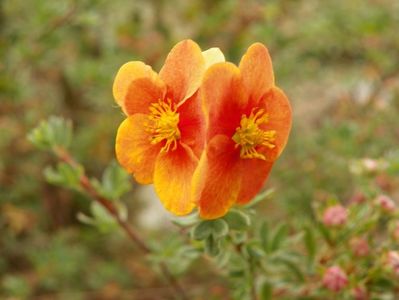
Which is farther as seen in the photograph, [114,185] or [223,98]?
[114,185]

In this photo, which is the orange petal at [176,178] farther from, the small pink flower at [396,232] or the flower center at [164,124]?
the small pink flower at [396,232]

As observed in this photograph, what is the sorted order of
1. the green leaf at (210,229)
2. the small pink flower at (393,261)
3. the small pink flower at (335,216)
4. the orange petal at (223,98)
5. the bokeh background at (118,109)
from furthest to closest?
the bokeh background at (118,109) < the small pink flower at (335,216) < the small pink flower at (393,261) < the green leaf at (210,229) < the orange petal at (223,98)

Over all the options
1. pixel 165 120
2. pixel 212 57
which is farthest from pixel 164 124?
pixel 212 57

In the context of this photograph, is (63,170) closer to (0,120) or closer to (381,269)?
(381,269)

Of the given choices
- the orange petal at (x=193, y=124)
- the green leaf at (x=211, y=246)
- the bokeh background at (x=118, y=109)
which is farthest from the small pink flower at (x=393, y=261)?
the bokeh background at (x=118, y=109)

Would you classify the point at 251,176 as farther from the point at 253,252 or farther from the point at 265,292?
the point at 265,292

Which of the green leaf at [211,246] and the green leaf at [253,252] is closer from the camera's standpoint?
the green leaf at [211,246]
